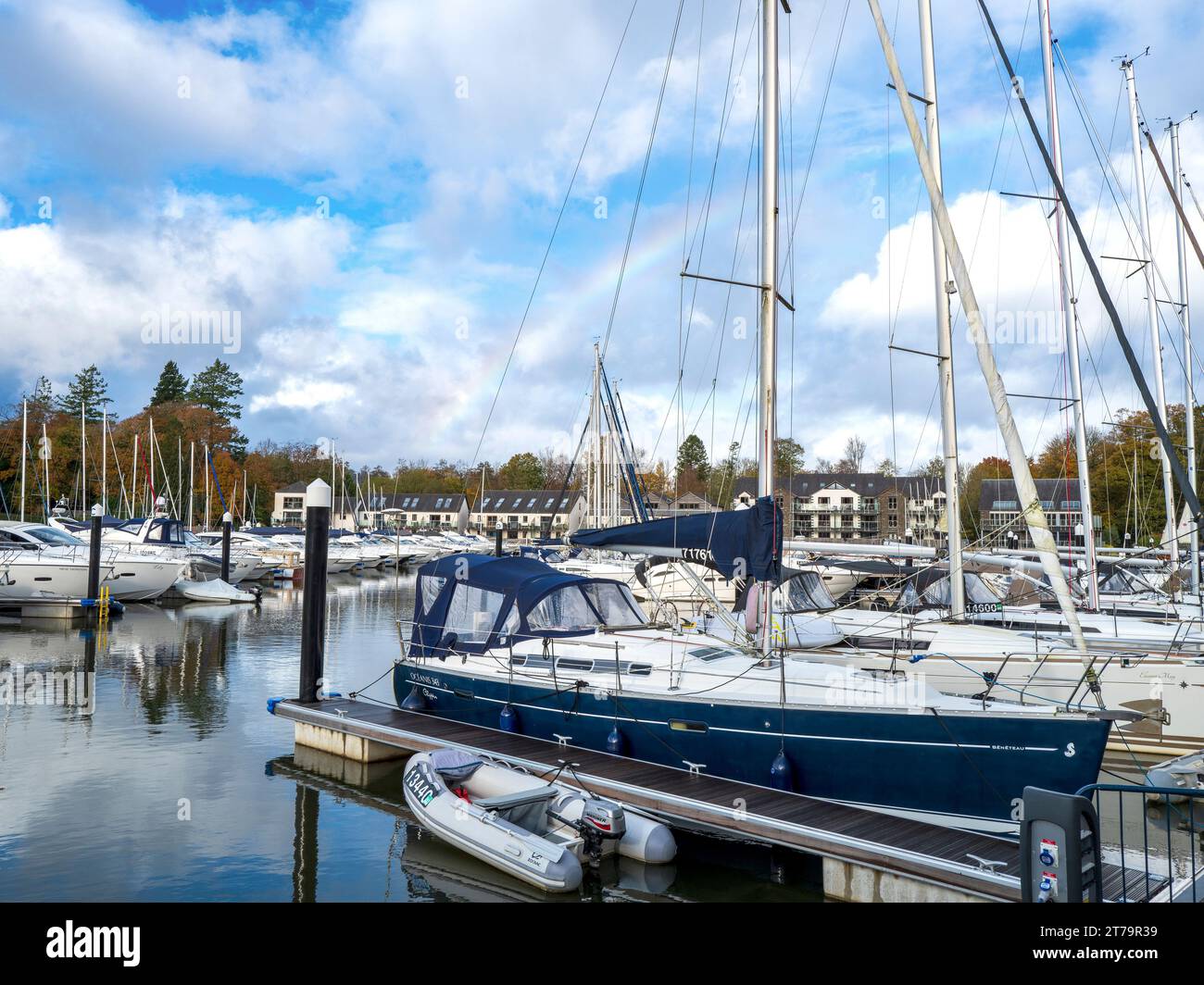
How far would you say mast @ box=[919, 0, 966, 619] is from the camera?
1449 centimetres

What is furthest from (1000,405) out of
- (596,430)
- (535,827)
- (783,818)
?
(596,430)

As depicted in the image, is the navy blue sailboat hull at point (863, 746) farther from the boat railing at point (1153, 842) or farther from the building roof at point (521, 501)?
the building roof at point (521, 501)

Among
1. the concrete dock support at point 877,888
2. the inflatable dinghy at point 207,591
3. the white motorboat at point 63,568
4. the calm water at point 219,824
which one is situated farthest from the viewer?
the inflatable dinghy at point 207,591

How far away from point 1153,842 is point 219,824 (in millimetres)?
11110

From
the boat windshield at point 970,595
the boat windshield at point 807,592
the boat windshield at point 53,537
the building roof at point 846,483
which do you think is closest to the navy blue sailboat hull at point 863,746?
the boat windshield at point 807,592

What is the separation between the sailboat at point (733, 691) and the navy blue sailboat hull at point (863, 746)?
0.01 metres

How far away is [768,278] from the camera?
39.0ft

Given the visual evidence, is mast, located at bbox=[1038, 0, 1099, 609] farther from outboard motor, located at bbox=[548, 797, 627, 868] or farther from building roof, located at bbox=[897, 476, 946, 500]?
building roof, located at bbox=[897, 476, 946, 500]

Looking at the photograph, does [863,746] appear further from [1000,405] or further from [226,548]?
[226,548]

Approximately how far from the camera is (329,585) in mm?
48562

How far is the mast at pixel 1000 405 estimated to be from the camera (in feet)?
30.8
